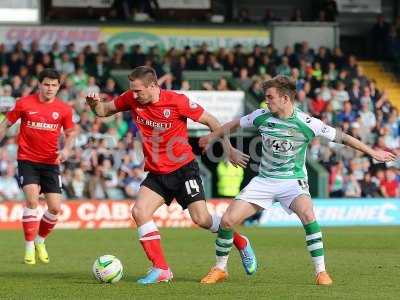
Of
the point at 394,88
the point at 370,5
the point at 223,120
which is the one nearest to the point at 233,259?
the point at 223,120

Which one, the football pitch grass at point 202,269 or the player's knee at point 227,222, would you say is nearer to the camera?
the football pitch grass at point 202,269

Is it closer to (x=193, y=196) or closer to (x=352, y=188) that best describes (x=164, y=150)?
(x=193, y=196)

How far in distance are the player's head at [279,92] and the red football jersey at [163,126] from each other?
0.87m

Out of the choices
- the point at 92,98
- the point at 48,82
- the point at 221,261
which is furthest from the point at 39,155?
the point at 221,261

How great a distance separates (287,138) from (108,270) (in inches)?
89.4

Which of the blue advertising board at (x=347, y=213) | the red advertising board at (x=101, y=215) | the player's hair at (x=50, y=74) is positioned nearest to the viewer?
the player's hair at (x=50, y=74)

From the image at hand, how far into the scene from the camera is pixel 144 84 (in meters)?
11.3

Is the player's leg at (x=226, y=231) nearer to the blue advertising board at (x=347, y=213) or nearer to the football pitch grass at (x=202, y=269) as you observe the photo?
the football pitch grass at (x=202, y=269)

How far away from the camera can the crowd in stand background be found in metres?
25.2

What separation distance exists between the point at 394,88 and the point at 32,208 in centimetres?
2111

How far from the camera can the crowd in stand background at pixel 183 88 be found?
25.2m

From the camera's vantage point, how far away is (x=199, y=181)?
456 inches

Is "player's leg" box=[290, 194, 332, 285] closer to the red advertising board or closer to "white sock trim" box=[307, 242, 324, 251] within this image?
"white sock trim" box=[307, 242, 324, 251]

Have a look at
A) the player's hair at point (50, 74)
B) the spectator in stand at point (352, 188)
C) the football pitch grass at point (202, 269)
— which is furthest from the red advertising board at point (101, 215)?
the player's hair at point (50, 74)
